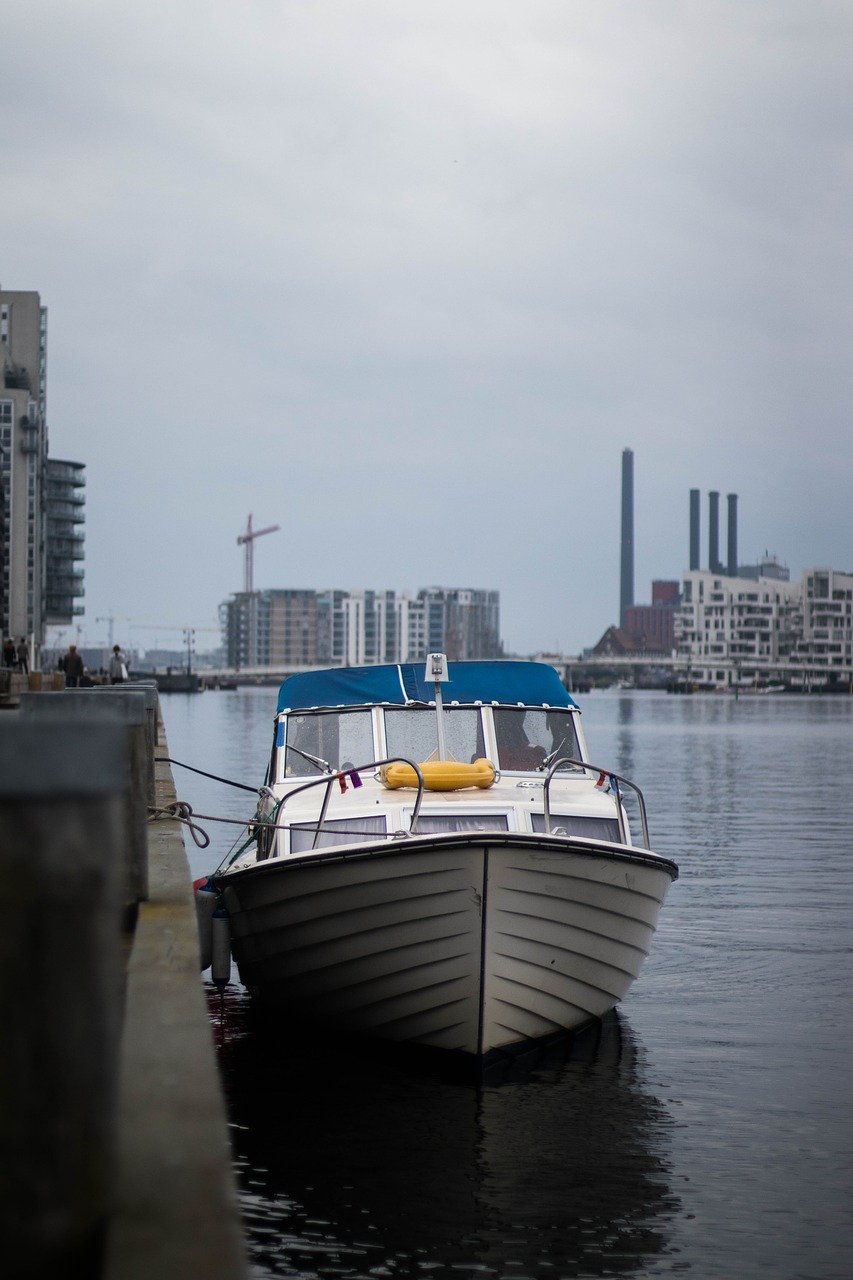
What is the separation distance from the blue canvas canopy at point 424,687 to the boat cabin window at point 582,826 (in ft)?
6.40

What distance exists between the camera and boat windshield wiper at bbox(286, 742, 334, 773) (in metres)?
13.2

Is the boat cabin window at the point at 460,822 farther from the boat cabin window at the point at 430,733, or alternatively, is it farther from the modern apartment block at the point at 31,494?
the modern apartment block at the point at 31,494

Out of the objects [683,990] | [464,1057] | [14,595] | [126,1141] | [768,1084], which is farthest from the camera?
[14,595]

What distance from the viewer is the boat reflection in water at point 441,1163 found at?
26.7 ft

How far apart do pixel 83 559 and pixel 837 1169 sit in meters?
168

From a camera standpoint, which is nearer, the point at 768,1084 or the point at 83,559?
the point at 768,1084

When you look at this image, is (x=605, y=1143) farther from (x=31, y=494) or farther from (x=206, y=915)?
(x=31, y=494)

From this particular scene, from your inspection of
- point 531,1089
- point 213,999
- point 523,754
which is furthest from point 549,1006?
point 213,999

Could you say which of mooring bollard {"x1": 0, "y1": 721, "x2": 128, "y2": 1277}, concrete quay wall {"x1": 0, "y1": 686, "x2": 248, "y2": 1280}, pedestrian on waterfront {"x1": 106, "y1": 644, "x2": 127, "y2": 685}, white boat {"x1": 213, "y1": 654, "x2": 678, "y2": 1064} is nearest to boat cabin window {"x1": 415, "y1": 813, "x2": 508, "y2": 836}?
white boat {"x1": 213, "y1": 654, "x2": 678, "y2": 1064}

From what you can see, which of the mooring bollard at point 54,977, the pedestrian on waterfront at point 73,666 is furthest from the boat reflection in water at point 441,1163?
the pedestrian on waterfront at point 73,666

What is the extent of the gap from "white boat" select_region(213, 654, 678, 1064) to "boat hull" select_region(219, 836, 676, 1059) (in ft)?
0.04

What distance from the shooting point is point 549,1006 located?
11.0 meters

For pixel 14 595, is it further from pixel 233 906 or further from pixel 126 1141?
pixel 126 1141

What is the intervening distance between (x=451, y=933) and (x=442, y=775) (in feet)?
7.25
